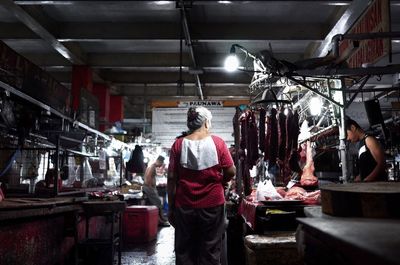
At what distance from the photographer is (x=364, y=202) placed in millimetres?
2252

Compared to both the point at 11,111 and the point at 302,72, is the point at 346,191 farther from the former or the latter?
the point at 11,111

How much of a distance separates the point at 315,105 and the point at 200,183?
12.9 feet

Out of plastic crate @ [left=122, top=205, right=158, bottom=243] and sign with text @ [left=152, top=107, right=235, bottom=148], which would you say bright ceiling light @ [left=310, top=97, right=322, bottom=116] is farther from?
sign with text @ [left=152, top=107, right=235, bottom=148]

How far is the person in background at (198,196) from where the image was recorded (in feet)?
13.2

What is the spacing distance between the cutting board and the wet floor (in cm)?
529

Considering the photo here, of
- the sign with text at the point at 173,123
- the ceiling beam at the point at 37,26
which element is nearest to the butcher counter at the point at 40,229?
the ceiling beam at the point at 37,26

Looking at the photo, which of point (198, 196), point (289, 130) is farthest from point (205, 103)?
point (198, 196)

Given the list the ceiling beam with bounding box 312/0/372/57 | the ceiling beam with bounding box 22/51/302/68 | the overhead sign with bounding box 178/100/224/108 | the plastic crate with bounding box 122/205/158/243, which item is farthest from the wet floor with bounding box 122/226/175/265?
the ceiling beam with bounding box 22/51/302/68

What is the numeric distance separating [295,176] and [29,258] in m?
5.17

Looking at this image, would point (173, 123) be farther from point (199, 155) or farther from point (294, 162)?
point (199, 155)

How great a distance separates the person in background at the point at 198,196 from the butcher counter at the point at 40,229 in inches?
73.8

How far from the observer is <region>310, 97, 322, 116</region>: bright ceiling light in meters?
7.12

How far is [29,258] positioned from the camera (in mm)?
4926

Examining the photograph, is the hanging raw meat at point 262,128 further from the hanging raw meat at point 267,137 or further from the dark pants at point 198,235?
the dark pants at point 198,235
